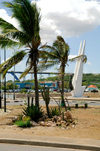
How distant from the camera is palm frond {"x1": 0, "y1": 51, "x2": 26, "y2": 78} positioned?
1473cm

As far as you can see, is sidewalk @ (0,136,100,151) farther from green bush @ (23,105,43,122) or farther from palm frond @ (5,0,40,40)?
palm frond @ (5,0,40,40)

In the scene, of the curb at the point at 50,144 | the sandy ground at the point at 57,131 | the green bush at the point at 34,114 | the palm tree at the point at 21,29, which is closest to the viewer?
the curb at the point at 50,144

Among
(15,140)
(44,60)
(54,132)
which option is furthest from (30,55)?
(15,140)

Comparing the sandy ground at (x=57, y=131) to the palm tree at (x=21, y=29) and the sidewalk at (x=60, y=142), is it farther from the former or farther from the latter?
the palm tree at (x=21, y=29)

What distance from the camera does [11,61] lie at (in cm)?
1488

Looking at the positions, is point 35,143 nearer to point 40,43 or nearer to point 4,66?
point 4,66

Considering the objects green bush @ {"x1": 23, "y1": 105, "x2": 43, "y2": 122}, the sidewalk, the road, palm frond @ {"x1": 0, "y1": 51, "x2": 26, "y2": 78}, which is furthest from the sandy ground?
palm frond @ {"x1": 0, "y1": 51, "x2": 26, "y2": 78}

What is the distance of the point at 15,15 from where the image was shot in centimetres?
1491

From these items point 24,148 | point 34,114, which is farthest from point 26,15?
point 24,148

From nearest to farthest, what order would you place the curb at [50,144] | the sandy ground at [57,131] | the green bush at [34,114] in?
the curb at [50,144] < the sandy ground at [57,131] < the green bush at [34,114]

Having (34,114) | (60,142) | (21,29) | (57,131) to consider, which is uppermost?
(21,29)

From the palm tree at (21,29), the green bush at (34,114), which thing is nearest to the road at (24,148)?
the green bush at (34,114)

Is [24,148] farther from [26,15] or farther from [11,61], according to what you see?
[26,15]

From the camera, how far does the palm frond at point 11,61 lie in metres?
14.7
